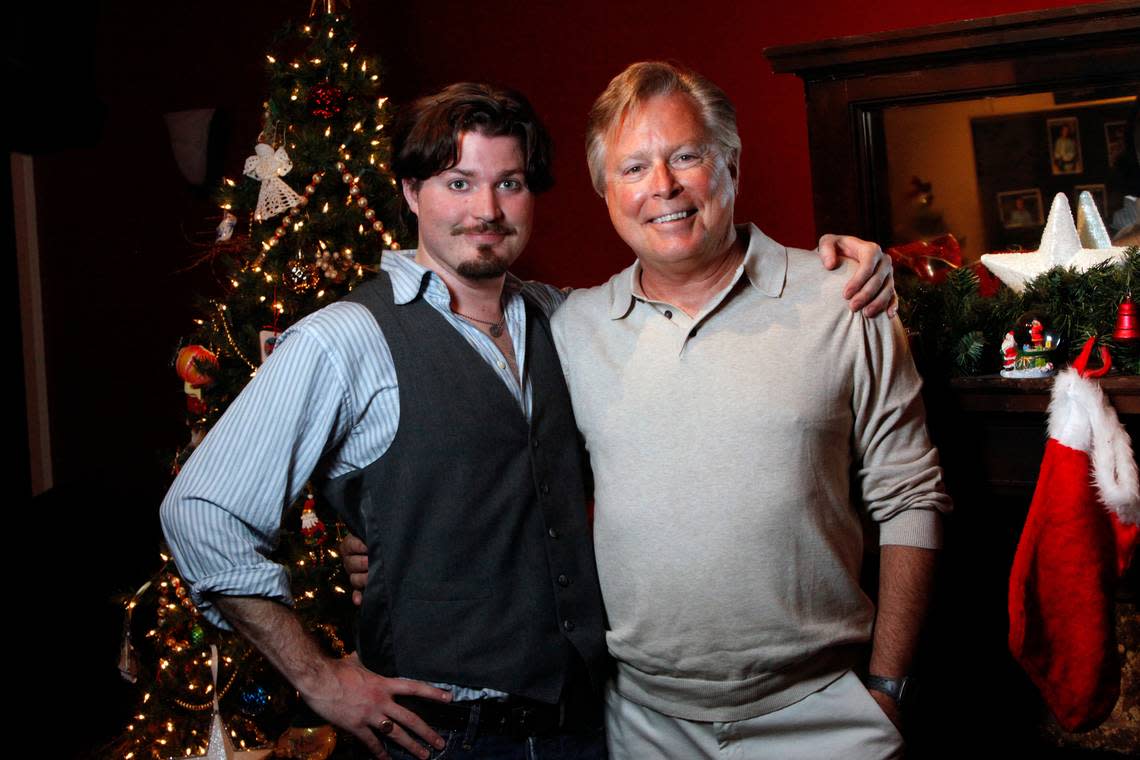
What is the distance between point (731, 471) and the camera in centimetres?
170

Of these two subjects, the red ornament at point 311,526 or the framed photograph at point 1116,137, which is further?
the red ornament at point 311,526

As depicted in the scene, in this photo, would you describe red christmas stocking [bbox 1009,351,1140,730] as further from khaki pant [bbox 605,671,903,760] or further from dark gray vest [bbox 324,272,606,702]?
dark gray vest [bbox 324,272,606,702]

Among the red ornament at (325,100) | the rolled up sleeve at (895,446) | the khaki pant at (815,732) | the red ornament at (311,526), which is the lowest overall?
the khaki pant at (815,732)

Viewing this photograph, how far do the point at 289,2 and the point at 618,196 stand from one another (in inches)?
119

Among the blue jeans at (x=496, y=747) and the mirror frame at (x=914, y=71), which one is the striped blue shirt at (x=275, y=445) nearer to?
the blue jeans at (x=496, y=747)

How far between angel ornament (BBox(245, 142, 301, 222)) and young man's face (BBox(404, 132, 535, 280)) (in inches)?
52.2

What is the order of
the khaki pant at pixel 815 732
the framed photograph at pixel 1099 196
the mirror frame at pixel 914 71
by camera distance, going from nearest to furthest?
the khaki pant at pixel 815 732, the mirror frame at pixel 914 71, the framed photograph at pixel 1099 196

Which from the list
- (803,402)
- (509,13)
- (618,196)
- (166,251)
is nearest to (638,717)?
(803,402)

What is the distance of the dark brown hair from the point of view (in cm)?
179

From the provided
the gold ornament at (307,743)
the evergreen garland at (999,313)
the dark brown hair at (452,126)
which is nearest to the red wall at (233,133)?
the evergreen garland at (999,313)

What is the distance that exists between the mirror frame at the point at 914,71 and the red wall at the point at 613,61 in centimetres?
78

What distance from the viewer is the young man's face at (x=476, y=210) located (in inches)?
70.5

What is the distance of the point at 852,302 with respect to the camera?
1736mm

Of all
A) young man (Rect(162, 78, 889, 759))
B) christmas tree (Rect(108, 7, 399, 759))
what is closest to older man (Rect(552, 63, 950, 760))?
young man (Rect(162, 78, 889, 759))
